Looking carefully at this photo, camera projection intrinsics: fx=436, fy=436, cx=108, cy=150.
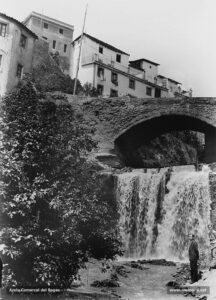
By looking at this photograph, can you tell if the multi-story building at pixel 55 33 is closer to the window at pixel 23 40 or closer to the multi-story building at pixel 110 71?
the multi-story building at pixel 110 71

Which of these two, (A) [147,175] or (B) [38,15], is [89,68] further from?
(A) [147,175]

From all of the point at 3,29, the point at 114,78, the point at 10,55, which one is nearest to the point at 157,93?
the point at 114,78

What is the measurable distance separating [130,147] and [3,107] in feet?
79.0

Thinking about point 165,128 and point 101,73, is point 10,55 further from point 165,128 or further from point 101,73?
point 101,73

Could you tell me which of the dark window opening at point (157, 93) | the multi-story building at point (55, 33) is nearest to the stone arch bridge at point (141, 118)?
the multi-story building at point (55, 33)

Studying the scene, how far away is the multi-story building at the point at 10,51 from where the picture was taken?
3775 cm

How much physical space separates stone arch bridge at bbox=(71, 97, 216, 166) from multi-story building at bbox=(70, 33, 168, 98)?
1688 cm

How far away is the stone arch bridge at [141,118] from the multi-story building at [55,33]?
23855 millimetres

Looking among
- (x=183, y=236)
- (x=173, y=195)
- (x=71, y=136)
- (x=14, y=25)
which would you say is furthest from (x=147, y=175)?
(x=14, y=25)

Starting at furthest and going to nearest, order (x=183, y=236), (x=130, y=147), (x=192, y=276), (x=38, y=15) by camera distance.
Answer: (x=38, y=15) → (x=130, y=147) → (x=183, y=236) → (x=192, y=276)

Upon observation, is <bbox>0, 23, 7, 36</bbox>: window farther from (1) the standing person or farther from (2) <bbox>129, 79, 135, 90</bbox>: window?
(1) the standing person

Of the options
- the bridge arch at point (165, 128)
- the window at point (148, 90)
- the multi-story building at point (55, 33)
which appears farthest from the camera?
the window at point (148, 90)

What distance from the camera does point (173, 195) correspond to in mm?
25859

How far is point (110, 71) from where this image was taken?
53125 millimetres
